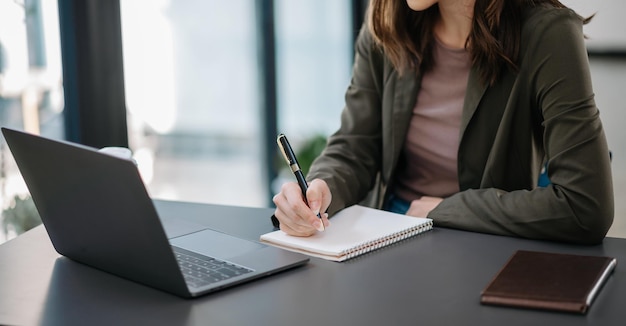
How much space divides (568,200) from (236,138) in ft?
7.31

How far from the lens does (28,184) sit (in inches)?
52.7

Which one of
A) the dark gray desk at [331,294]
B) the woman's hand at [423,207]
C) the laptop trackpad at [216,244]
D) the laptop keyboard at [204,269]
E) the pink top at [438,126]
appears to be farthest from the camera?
the pink top at [438,126]

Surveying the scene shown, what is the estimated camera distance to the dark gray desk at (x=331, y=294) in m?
1.07

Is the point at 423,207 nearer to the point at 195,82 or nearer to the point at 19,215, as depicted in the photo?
the point at 19,215

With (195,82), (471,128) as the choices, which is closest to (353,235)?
(471,128)

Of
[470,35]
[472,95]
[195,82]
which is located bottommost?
[195,82]

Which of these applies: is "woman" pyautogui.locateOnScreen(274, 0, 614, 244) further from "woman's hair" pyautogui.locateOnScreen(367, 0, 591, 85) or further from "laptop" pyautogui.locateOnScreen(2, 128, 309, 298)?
"laptop" pyautogui.locateOnScreen(2, 128, 309, 298)

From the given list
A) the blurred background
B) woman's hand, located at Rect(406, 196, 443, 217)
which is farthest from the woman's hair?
the blurred background

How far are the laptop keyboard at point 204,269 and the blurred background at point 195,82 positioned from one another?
3.18 feet

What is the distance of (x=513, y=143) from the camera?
1.76 m

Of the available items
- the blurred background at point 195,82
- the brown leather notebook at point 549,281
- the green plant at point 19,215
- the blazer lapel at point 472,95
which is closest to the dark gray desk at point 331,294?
the brown leather notebook at point 549,281

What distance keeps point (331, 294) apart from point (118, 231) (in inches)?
12.6

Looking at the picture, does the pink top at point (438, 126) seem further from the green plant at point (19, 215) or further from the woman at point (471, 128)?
the green plant at point (19, 215)

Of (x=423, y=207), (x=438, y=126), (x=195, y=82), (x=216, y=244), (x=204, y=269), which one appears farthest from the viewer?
(x=195, y=82)
